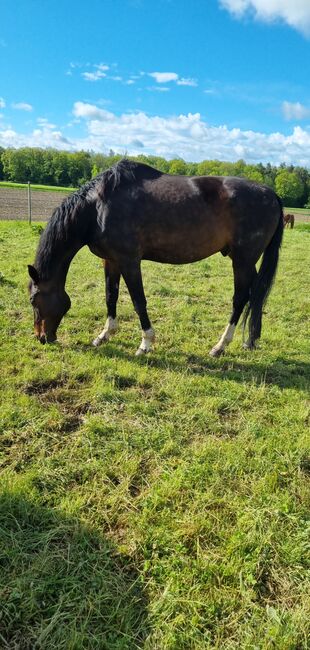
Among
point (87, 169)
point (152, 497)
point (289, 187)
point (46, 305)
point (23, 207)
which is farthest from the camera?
point (87, 169)

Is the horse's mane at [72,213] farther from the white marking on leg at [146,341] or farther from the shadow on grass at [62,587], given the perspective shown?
the shadow on grass at [62,587]

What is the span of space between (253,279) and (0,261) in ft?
19.4

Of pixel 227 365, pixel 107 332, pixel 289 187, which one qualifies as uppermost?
pixel 289 187

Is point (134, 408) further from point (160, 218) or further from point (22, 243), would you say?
point (22, 243)

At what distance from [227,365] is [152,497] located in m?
2.31

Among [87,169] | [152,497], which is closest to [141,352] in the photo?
[152,497]

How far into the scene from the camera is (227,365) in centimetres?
441

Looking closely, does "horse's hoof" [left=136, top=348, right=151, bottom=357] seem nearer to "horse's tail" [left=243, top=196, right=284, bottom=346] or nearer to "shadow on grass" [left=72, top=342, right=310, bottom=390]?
"shadow on grass" [left=72, top=342, right=310, bottom=390]

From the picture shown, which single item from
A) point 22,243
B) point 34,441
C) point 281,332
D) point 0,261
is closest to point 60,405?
point 34,441

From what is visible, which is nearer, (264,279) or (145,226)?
(145,226)

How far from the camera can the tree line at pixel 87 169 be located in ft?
240

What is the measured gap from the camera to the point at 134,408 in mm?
3359

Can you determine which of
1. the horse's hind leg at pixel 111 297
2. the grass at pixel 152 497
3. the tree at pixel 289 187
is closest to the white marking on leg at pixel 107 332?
the horse's hind leg at pixel 111 297

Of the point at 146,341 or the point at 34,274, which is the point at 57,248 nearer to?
the point at 34,274
